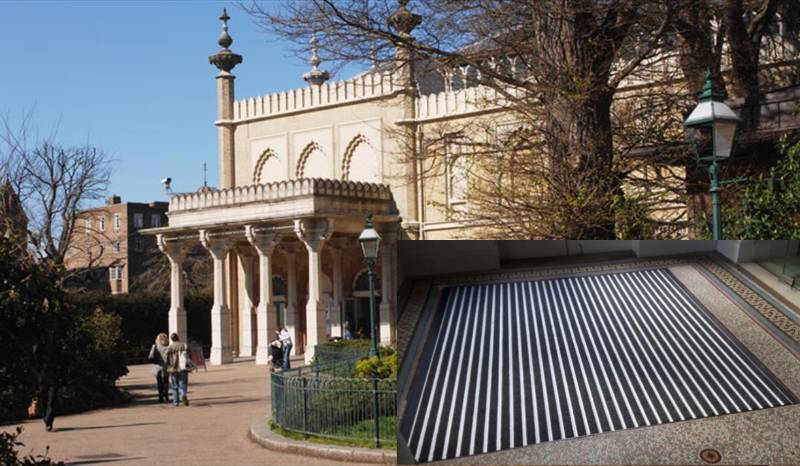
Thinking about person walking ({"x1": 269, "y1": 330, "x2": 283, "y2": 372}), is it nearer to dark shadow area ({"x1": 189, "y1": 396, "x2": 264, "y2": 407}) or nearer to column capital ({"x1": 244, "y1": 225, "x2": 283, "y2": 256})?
dark shadow area ({"x1": 189, "y1": 396, "x2": 264, "y2": 407})

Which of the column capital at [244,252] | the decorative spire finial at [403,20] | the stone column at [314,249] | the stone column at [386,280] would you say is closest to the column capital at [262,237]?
the stone column at [314,249]

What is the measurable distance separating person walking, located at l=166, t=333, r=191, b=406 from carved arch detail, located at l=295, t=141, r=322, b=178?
19531 mm

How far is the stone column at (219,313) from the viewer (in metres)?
34.0

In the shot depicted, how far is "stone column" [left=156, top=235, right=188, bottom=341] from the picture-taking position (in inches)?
1371

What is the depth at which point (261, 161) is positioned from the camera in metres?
40.4

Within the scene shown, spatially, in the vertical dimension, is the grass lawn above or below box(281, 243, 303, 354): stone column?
below

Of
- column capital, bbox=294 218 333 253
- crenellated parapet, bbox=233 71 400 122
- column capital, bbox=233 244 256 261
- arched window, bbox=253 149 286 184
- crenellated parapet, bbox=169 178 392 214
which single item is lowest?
column capital, bbox=233 244 256 261

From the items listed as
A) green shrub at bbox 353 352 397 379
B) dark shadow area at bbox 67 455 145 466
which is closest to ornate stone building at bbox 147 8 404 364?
green shrub at bbox 353 352 397 379

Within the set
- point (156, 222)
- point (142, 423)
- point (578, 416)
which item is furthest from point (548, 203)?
point (156, 222)

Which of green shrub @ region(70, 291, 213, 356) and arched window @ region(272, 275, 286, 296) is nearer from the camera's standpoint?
green shrub @ region(70, 291, 213, 356)

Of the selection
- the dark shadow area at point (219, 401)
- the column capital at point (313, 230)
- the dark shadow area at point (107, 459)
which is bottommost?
the dark shadow area at point (219, 401)

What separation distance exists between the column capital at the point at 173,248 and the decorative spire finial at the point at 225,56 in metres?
8.78

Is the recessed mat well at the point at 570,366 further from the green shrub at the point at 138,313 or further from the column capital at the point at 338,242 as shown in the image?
the green shrub at the point at 138,313

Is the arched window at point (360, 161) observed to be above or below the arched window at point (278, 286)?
above
